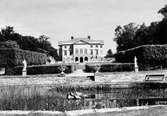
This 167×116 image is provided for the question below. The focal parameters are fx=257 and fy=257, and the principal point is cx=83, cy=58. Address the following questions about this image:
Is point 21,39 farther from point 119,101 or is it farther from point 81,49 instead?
point 119,101

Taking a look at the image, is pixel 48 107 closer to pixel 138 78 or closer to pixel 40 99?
pixel 40 99

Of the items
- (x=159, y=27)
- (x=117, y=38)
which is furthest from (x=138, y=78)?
(x=117, y=38)

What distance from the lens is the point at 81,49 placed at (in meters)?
82.8

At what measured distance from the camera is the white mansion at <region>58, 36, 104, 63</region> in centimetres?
8231

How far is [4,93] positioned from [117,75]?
13.1 m

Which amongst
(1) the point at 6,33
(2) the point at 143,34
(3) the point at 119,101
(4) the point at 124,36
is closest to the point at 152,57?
(3) the point at 119,101

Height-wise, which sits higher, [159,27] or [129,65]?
[159,27]

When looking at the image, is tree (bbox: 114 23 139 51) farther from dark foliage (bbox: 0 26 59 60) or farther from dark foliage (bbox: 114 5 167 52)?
dark foliage (bbox: 0 26 59 60)

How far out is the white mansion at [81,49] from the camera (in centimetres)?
8231

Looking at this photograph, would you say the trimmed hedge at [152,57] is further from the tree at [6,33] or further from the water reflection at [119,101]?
the tree at [6,33]

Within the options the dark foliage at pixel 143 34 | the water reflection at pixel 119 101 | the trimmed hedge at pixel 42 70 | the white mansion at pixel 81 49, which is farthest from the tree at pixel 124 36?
the water reflection at pixel 119 101

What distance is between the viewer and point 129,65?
28.2 meters

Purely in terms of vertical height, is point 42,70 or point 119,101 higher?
point 42,70

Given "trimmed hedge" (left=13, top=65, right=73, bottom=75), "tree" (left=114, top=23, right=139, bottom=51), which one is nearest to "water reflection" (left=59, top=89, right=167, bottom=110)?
"trimmed hedge" (left=13, top=65, right=73, bottom=75)
